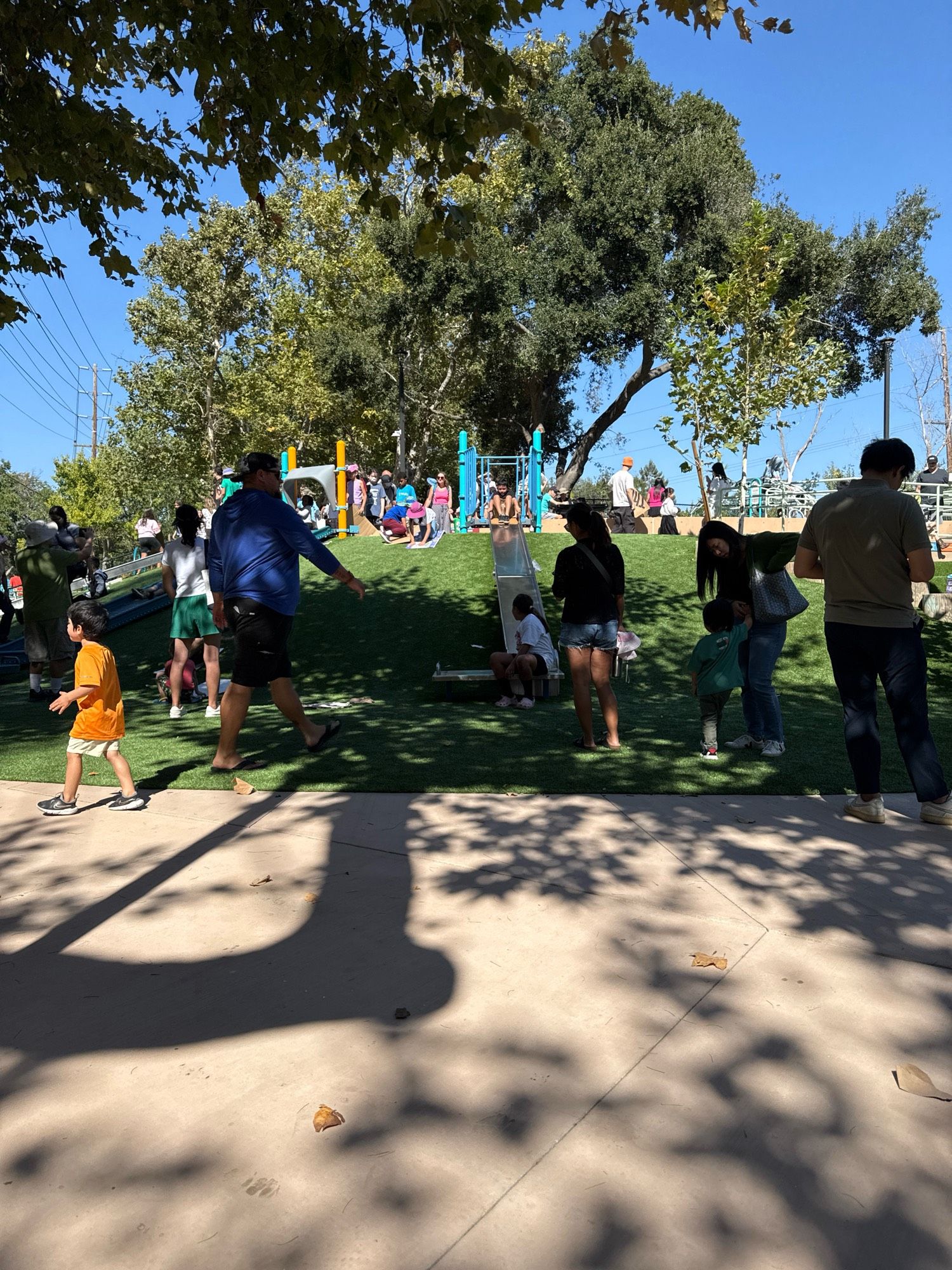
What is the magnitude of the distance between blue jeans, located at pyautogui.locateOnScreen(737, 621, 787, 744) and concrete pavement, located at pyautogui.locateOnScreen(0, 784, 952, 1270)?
6.76 ft

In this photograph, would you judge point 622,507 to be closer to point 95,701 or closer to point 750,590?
point 750,590

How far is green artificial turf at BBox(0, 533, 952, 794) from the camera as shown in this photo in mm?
5969

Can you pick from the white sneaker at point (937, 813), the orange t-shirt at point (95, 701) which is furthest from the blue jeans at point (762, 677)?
the orange t-shirt at point (95, 701)

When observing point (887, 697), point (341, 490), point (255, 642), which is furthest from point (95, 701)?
point (341, 490)

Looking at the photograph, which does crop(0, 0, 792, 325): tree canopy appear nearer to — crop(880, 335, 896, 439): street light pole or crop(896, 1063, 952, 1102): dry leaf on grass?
crop(896, 1063, 952, 1102): dry leaf on grass

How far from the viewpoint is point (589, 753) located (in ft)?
21.8

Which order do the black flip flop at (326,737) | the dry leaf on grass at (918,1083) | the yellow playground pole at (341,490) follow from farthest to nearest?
the yellow playground pole at (341,490) < the black flip flop at (326,737) < the dry leaf on grass at (918,1083)

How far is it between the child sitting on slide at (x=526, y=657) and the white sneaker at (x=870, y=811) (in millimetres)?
4874

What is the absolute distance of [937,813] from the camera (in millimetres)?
4809

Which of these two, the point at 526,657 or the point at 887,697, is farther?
the point at 526,657

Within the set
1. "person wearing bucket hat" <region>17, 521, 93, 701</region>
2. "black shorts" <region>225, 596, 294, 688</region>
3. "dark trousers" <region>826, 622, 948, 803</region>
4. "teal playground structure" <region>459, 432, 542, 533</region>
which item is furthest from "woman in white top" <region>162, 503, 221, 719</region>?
"teal playground structure" <region>459, 432, 542, 533</region>

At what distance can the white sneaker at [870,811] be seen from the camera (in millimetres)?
4895

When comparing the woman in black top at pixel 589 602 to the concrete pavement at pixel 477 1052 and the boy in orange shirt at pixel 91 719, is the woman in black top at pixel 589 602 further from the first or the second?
the boy in orange shirt at pixel 91 719

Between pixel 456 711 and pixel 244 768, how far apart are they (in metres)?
3.21
